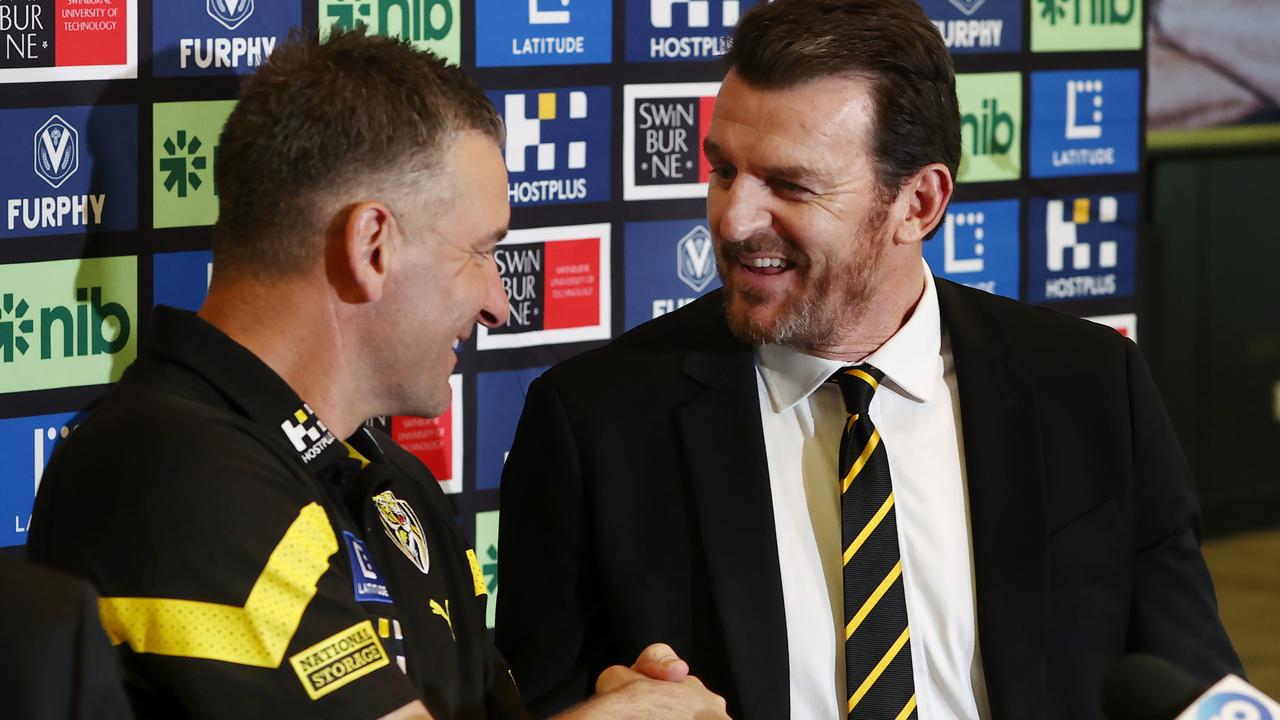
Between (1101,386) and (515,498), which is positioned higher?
(1101,386)

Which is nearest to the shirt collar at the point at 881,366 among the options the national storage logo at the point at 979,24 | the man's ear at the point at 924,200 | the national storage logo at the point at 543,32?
the man's ear at the point at 924,200

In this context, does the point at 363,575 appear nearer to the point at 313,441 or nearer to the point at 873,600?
the point at 313,441

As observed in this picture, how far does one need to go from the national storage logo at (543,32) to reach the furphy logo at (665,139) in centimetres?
9

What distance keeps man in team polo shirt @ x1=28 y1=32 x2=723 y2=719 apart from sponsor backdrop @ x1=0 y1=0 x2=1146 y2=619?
1.58ft

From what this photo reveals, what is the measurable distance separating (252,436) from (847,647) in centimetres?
78

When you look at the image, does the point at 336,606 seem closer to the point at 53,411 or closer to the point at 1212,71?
the point at 53,411

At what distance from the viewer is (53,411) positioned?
194 centimetres

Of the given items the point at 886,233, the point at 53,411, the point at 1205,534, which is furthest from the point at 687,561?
the point at 1205,534

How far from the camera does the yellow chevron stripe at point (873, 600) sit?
6.09 ft

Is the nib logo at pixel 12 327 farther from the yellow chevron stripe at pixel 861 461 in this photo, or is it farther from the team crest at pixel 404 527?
the yellow chevron stripe at pixel 861 461

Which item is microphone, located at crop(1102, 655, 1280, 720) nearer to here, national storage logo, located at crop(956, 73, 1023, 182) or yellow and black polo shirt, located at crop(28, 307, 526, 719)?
yellow and black polo shirt, located at crop(28, 307, 526, 719)

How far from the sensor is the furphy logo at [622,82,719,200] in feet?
7.80

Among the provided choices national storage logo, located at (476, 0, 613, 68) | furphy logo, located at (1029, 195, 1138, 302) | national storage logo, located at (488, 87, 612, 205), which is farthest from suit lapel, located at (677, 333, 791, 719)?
furphy logo, located at (1029, 195, 1138, 302)

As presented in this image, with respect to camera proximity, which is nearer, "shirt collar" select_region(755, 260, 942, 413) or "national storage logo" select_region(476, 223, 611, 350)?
"shirt collar" select_region(755, 260, 942, 413)
